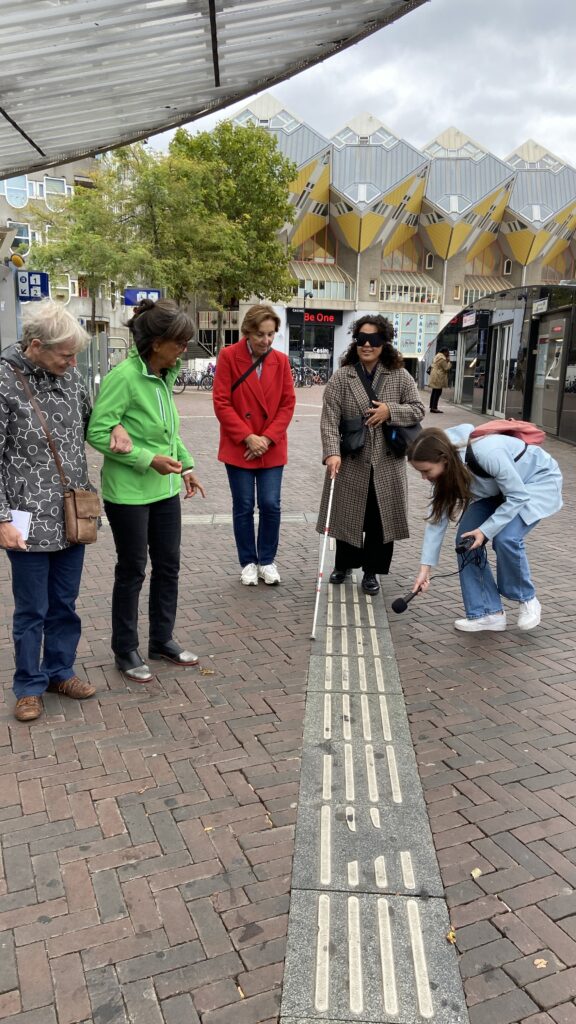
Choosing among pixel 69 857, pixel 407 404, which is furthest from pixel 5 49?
pixel 69 857

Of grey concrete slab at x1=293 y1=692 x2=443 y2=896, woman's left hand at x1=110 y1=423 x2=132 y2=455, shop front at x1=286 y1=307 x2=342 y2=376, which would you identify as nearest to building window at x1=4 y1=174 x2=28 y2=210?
shop front at x1=286 y1=307 x2=342 y2=376

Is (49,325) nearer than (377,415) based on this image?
Yes

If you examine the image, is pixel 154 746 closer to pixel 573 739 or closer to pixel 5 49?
pixel 573 739

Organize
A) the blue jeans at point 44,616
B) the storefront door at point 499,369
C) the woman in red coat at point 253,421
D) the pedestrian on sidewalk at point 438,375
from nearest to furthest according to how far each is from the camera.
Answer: the blue jeans at point 44,616 → the woman in red coat at point 253,421 → the storefront door at point 499,369 → the pedestrian on sidewalk at point 438,375

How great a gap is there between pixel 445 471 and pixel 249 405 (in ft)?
5.80

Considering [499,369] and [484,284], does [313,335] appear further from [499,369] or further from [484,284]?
[499,369]

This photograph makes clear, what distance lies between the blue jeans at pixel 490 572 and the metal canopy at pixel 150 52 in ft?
12.6

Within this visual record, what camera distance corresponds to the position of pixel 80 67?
604cm

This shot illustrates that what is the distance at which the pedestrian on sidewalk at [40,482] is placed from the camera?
10.4 ft

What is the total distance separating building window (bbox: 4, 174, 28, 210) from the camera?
41.0m

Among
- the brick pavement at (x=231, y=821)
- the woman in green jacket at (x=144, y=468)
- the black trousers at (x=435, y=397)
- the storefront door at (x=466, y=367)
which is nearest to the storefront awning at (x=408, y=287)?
the storefront door at (x=466, y=367)

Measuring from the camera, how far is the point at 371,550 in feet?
17.3

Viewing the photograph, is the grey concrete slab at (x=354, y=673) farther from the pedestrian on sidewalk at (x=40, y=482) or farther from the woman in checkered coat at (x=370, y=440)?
the pedestrian on sidewalk at (x=40, y=482)

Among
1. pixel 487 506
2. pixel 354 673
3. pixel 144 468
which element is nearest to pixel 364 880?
pixel 354 673
